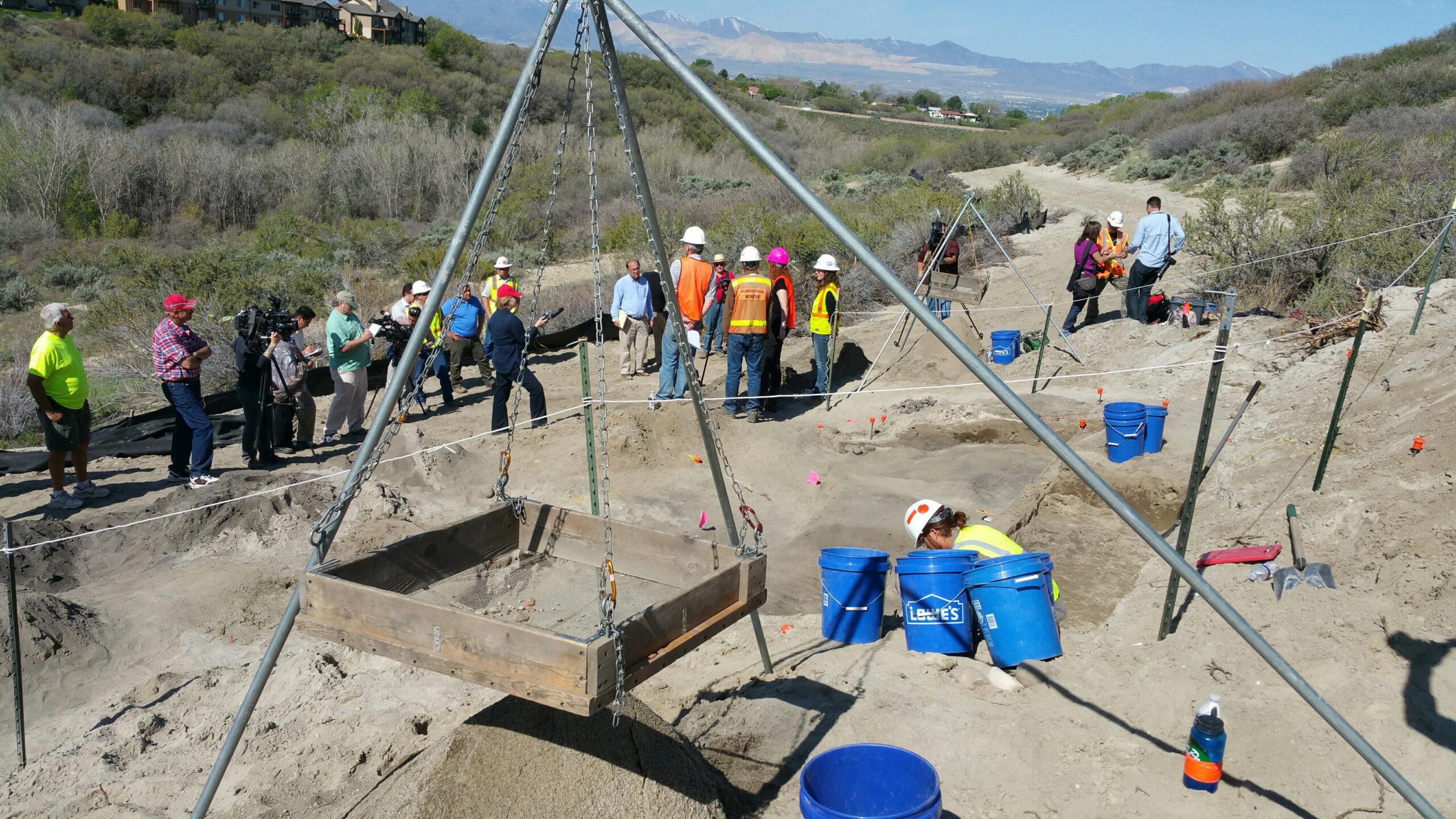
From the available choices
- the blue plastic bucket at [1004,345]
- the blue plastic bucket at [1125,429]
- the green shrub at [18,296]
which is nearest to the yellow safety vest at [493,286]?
the blue plastic bucket at [1004,345]

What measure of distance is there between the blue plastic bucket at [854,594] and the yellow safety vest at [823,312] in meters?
5.73

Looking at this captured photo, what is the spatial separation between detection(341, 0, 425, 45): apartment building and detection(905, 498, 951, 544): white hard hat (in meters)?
60.1

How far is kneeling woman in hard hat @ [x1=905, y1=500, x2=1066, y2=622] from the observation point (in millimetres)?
5719

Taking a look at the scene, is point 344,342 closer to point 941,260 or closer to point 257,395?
point 257,395

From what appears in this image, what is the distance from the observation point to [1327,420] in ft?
26.8

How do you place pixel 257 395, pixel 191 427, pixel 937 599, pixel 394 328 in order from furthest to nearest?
pixel 394 328
pixel 257 395
pixel 191 427
pixel 937 599

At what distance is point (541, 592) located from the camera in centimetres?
605

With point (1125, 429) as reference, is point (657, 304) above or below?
above

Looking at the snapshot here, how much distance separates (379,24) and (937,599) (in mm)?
65974

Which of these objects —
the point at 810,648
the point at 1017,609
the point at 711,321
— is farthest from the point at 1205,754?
the point at 711,321

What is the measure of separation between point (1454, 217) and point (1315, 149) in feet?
42.4

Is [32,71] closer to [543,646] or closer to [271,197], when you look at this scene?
[271,197]

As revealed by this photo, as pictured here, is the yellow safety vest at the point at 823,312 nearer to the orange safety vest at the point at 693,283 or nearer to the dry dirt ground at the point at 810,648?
the orange safety vest at the point at 693,283

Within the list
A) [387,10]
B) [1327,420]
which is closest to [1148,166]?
[1327,420]
